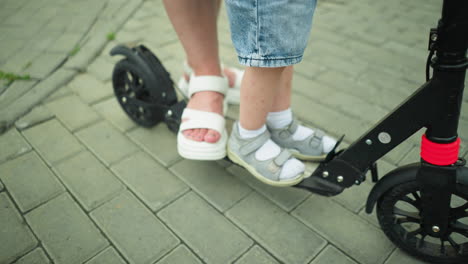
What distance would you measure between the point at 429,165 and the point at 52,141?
182cm

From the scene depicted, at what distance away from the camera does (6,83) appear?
2.49 meters

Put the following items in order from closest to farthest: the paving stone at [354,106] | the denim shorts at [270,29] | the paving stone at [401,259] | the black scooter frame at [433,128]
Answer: the black scooter frame at [433,128]
the denim shorts at [270,29]
the paving stone at [401,259]
the paving stone at [354,106]

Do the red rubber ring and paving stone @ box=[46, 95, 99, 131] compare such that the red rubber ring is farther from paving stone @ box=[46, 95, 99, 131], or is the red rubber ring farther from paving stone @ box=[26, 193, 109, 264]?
paving stone @ box=[46, 95, 99, 131]

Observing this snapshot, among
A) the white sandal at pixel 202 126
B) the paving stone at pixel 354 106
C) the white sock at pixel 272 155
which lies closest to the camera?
the white sock at pixel 272 155

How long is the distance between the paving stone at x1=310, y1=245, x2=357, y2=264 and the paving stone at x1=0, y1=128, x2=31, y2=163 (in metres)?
1.56

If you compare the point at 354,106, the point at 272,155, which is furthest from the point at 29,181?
the point at 354,106

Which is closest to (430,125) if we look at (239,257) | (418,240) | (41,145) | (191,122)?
(418,240)

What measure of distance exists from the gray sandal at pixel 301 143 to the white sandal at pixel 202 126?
0.82 ft

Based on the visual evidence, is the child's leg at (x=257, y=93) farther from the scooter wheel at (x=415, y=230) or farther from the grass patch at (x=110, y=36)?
the grass patch at (x=110, y=36)

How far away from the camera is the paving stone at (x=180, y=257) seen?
55.4 inches

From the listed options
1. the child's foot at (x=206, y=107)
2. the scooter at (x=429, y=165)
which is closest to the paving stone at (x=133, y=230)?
the child's foot at (x=206, y=107)

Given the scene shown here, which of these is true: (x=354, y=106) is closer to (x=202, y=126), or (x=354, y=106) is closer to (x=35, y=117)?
(x=202, y=126)

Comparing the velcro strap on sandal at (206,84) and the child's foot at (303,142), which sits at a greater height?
the velcro strap on sandal at (206,84)

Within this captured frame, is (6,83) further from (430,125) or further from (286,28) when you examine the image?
(430,125)
